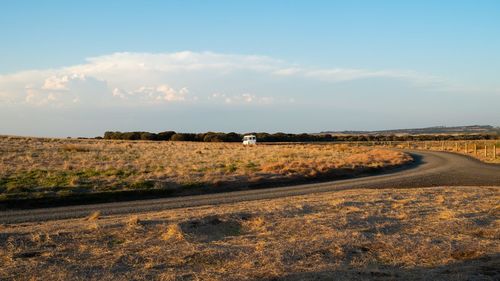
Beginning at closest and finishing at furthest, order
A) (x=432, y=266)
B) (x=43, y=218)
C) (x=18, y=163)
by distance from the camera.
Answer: (x=432, y=266) < (x=43, y=218) < (x=18, y=163)

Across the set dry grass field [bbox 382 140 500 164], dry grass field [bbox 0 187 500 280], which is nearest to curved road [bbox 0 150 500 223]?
dry grass field [bbox 0 187 500 280]

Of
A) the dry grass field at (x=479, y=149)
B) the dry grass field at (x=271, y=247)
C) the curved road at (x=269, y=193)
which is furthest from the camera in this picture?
the dry grass field at (x=479, y=149)

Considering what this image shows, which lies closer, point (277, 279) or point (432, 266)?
point (277, 279)

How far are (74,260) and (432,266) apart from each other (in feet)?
19.0

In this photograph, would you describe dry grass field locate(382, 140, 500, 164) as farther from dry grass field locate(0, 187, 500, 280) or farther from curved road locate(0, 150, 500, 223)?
dry grass field locate(0, 187, 500, 280)

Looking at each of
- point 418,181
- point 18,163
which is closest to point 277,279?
point 418,181

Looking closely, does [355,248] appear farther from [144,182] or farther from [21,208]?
[144,182]

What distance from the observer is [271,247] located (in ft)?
30.5

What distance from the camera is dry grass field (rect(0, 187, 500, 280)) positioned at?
7.69m

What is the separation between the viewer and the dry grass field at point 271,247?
303 inches

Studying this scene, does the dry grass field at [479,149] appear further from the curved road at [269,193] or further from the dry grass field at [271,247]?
the dry grass field at [271,247]

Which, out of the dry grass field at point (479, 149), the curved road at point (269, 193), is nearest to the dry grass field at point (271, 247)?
the curved road at point (269, 193)

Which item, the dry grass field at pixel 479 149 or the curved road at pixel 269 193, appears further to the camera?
the dry grass field at pixel 479 149

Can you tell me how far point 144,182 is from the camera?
23078 millimetres
